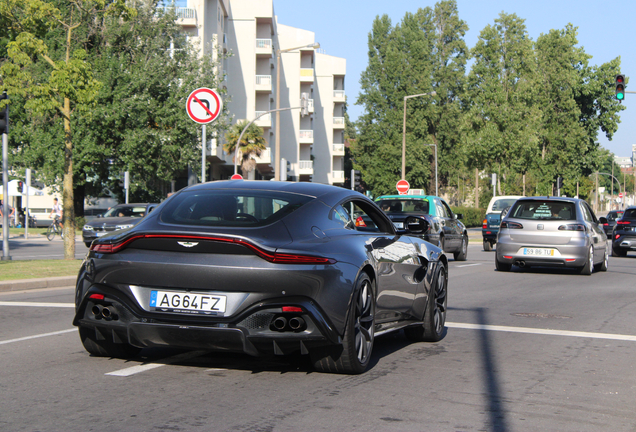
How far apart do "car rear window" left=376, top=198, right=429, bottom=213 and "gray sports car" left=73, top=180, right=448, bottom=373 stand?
45.1ft

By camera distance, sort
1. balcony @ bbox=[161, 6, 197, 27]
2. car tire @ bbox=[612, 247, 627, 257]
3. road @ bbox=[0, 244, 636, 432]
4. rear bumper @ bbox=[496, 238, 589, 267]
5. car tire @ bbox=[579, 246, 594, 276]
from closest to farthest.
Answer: road @ bbox=[0, 244, 636, 432], rear bumper @ bbox=[496, 238, 589, 267], car tire @ bbox=[579, 246, 594, 276], car tire @ bbox=[612, 247, 627, 257], balcony @ bbox=[161, 6, 197, 27]

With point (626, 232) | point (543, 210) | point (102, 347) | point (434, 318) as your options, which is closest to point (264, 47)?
point (626, 232)

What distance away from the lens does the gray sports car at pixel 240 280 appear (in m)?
5.21

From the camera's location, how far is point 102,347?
6227 millimetres

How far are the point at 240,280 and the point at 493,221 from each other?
23822 millimetres

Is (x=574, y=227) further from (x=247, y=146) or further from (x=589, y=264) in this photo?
(x=247, y=146)

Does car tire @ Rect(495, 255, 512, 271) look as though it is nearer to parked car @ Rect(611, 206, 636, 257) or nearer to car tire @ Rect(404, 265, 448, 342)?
parked car @ Rect(611, 206, 636, 257)

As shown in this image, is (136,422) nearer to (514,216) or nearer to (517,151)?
(514,216)

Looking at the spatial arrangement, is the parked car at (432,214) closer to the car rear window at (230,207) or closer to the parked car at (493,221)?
the parked car at (493,221)

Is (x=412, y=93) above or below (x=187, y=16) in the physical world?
below

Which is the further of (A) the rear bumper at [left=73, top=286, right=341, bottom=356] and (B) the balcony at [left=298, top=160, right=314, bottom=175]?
(B) the balcony at [left=298, top=160, right=314, bottom=175]

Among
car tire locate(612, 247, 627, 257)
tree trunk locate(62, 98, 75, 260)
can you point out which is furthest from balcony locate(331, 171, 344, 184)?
tree trunk locate(62, 98, 75, 260)

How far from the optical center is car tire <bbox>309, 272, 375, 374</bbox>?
563 centimetres

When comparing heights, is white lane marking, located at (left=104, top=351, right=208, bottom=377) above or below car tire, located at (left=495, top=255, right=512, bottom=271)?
above
